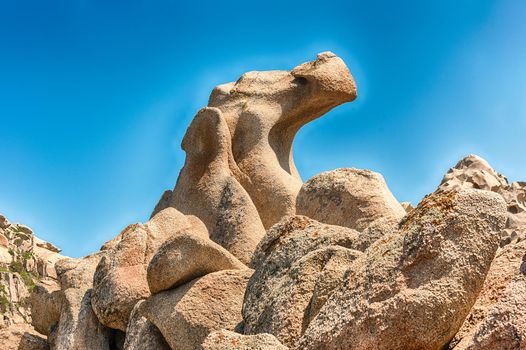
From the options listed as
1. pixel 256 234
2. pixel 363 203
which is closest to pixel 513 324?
pixel 363 203

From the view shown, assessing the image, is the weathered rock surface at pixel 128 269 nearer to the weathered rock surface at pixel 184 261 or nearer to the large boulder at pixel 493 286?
the weathered rock surface at pixel 184 261

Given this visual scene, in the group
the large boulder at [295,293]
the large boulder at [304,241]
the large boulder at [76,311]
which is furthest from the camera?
the large boulder at [76,311]

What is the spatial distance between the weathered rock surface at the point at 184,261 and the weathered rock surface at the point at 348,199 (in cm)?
120

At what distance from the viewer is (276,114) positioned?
9555mm

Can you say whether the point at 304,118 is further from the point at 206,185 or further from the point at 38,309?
the point at 38,309

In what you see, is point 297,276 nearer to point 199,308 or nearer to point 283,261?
point 283,261

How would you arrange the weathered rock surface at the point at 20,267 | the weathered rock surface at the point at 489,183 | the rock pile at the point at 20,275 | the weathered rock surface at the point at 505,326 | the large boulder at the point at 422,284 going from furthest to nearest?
the weathered rock surface at the point at 20,267 < the rock pile at the point at 20,275 < the weathered rock surface at the point at 489,183 < the large boulder at the point at 422,284 < the weathered rock surface at the point at 505,326

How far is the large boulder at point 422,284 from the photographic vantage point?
428 cm

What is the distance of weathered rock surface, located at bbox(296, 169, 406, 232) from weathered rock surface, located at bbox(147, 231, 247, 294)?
1205 millimetres

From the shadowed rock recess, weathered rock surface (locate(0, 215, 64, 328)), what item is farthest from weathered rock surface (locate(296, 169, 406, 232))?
weathered rock surface (locate(0, 215, 64, 328))

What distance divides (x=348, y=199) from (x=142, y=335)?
211 cm

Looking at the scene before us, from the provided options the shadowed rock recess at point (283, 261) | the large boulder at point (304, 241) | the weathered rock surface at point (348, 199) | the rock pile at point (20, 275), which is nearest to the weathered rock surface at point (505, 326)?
the shadowed rock recess at point (283, 261)

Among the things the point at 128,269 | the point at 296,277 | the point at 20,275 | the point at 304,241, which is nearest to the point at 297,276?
the point at 296,277

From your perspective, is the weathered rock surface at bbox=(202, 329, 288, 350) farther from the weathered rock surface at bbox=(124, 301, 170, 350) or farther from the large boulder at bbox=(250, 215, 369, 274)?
the weathered rock surface at bbox=(124, 301, 170, 350)
